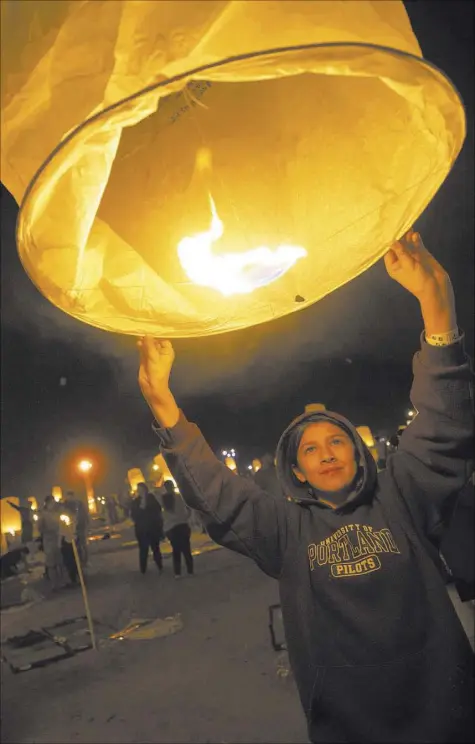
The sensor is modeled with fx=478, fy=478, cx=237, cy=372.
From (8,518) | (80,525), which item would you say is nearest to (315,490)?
(80,525)

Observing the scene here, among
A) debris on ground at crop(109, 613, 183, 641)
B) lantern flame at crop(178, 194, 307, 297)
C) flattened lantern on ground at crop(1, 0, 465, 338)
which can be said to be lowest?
debris on ground at crop(109, 613, 183, 641)

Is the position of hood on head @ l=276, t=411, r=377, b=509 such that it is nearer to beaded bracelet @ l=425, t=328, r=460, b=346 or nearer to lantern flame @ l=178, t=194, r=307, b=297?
beaded bracelet @ l=425, t=328, r=460, b=346

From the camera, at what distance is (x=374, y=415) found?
30.5 metres

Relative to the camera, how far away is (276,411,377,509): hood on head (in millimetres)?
2025

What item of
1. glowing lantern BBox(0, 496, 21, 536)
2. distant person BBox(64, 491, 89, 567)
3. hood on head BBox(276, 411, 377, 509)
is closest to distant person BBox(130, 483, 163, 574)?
distant person BBox(64, 491, 89, 567)

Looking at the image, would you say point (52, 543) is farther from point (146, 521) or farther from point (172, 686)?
point (172, 686)

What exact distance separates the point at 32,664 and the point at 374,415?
1074 inches

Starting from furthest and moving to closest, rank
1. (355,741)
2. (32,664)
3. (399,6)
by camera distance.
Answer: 1. (32,664)
2. (355,741)
3. (399,6)

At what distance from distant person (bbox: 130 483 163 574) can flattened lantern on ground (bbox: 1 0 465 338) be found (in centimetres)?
865

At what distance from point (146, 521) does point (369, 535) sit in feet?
28.0

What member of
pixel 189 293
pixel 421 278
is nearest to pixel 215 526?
pixel 189 293

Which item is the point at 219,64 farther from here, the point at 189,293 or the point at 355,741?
the point at 355,741

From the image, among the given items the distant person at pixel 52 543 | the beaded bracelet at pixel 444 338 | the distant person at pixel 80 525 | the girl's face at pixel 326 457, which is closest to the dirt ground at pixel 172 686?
the distant person at pixel 52 543

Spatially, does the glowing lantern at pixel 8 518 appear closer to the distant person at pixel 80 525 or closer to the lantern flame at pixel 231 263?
the distant person at pixel 80 525
